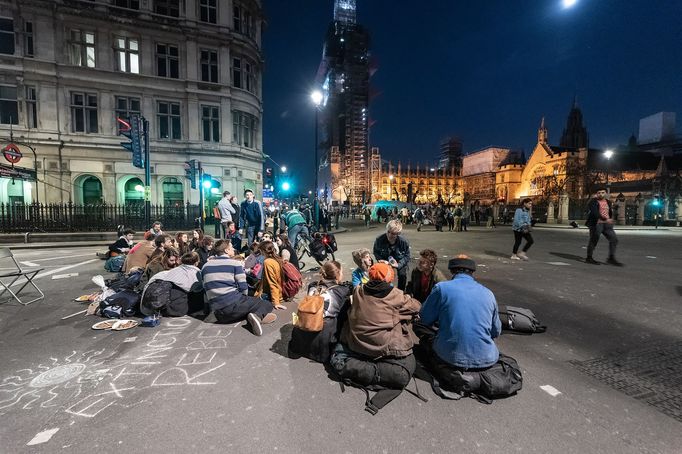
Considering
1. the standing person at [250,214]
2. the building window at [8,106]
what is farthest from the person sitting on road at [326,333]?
the building window at [8,106]

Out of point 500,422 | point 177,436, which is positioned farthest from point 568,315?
point 177,436

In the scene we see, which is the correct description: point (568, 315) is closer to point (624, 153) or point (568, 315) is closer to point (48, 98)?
point (48, 98)

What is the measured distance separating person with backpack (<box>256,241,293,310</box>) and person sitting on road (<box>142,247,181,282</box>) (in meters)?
1.71

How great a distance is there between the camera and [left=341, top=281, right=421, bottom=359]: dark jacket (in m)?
3.42

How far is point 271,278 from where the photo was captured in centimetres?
627

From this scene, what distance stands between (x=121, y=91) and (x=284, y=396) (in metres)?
28.2

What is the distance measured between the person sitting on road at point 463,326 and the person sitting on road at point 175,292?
4349mm

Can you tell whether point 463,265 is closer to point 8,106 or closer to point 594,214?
point 594,214

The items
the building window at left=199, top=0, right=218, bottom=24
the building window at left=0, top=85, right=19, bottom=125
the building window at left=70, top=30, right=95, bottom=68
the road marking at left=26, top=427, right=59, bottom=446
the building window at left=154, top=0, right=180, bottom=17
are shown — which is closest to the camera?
the road marking at left=26, top=427, right=59, bottom=446

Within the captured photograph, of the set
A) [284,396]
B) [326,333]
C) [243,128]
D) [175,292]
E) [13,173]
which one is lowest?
[284,396]

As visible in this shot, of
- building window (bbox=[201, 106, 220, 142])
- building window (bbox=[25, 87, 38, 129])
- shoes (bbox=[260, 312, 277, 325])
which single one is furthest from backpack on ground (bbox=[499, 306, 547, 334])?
building window (bbox=[25, 87, 38, 129])

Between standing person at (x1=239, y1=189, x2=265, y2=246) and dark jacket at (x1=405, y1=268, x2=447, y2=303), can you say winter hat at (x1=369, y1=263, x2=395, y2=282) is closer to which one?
dark jacket at (x1=405, y1=268, x2=447, y2=303)

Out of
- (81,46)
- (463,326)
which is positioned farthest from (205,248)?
(81,46)

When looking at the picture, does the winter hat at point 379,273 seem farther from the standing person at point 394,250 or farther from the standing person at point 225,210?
the standing person at point 225,210
